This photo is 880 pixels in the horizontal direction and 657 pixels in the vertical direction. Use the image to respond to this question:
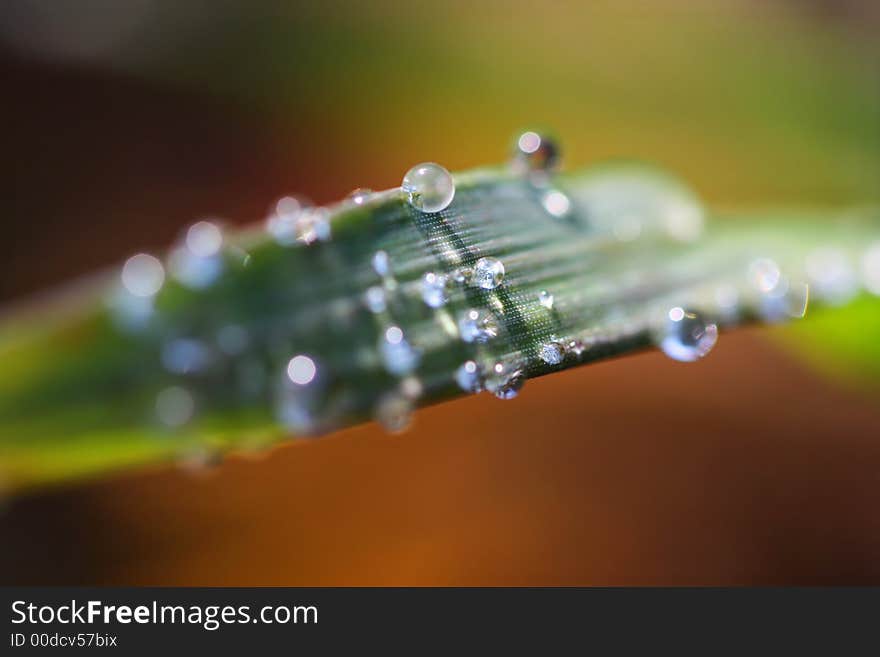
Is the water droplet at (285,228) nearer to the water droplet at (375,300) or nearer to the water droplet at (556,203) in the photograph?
the water droplet at (375,300)

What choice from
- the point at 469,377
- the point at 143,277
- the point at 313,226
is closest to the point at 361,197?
the point at 313,226

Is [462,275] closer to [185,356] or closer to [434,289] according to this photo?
[434,289]

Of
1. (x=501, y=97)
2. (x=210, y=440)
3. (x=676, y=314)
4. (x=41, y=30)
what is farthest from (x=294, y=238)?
(x=41, y=30)

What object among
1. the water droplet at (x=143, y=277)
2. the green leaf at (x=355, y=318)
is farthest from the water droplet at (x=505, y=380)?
the water droplet at (x=143, y=277)

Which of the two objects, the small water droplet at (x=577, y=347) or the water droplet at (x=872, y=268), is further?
the water droplet at (x=872, y=268)

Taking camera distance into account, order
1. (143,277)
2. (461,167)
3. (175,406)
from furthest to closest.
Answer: (461,167) < (143,277) < (175,406)

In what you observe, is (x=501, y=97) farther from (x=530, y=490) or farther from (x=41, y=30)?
(x=41, y=30)
